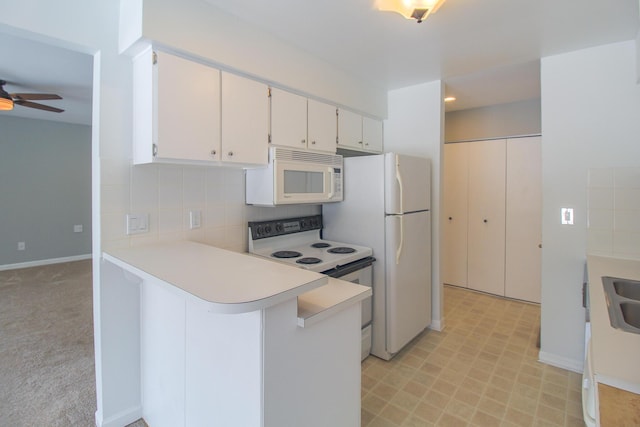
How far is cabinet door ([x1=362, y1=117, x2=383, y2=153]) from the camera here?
10.0 feet

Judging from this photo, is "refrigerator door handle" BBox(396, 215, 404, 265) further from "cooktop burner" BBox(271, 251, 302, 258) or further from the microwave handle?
"cooktop burner" BBox(271, 251, 302, 258)

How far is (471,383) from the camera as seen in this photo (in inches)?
88.5

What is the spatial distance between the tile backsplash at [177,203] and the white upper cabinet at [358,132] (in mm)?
952

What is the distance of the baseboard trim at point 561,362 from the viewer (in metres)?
2.39

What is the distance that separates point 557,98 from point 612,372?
230 centimetres

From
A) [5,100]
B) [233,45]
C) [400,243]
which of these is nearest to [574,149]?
[400,243]

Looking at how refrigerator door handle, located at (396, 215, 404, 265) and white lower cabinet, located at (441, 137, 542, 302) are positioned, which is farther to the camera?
white lower cabinet, located at (441, 137, 542, 302)

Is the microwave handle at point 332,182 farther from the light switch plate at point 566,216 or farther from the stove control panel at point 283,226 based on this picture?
the light switch plate at point 566,216

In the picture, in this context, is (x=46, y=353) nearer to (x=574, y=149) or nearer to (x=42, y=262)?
(x=42, y=262)

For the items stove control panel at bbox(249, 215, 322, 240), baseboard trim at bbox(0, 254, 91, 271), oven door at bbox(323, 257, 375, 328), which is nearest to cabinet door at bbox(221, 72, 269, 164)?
stove control panel at bbox(249, 215, 322, 240)

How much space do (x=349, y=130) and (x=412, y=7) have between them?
1.32 m

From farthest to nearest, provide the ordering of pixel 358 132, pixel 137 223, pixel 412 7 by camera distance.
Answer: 1. pixel 358 132
2. pixel 137 223
3. pixel 412 7

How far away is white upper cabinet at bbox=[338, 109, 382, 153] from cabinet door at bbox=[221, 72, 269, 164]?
849 millimetres

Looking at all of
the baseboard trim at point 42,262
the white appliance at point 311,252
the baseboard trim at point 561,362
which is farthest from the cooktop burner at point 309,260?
the baseboard trim at point 42,262
